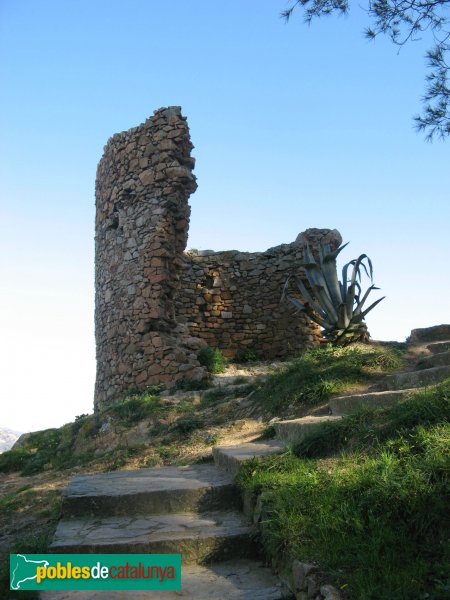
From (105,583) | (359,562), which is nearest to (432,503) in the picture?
(359,562)

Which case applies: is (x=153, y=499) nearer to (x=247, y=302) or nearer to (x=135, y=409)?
(x=135, y=409)

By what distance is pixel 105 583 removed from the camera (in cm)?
313

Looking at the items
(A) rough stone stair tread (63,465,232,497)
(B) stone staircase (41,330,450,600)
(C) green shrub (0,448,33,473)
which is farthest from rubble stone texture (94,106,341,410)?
(B) stone staircase (41,330,450,600)

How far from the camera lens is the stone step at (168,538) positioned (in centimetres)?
335

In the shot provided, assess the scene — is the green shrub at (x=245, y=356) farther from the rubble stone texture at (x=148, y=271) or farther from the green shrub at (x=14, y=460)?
the green shrub at (x=14, y=460)

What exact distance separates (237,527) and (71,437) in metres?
5.22

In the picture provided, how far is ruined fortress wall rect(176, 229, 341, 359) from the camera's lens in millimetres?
12031

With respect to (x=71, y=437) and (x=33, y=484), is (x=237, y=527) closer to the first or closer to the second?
(x=33, y=484)

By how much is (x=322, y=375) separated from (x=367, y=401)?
4.83 feet

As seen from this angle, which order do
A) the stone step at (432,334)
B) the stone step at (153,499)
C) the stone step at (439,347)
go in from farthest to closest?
the stone step at (432,334) → the stone step at (439,347) → the stone step at (153,499)

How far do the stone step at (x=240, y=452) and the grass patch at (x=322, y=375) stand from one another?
119 centimetres

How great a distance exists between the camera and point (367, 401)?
4934 millimetres

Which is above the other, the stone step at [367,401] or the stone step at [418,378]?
the stone step at [418,378]
